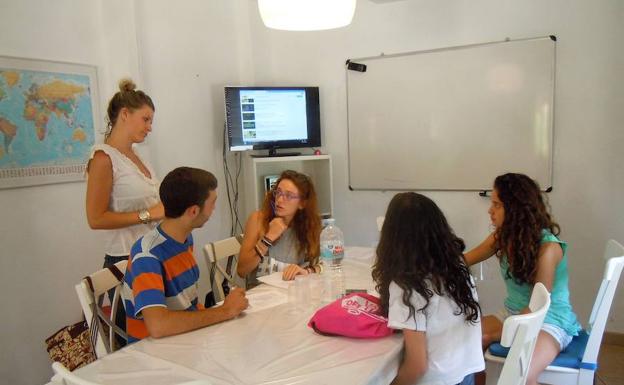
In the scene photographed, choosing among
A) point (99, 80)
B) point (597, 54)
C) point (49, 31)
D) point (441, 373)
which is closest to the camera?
point (441, 373)

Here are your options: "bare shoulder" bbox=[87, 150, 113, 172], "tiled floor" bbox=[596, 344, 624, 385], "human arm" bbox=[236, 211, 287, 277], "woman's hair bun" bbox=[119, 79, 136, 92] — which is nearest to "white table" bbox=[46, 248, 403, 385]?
"human arm" bbox=[236, 211, 287, 277]

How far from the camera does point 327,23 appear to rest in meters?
1.73

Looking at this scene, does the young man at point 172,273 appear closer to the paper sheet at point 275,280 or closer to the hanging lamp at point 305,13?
the paper sheet at point 275,280

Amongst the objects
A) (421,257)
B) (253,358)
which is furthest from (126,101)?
(421,257)

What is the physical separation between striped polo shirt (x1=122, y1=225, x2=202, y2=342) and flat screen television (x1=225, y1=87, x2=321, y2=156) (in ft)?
6.04

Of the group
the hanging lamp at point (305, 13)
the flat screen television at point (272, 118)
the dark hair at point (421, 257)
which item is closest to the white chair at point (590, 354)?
the dark hair at point (421, 257)

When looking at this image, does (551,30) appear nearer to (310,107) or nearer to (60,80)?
(310,107)

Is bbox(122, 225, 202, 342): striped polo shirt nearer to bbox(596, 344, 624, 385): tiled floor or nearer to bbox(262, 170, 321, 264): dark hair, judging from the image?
bbox(262, 170, 321, 264): dark hair

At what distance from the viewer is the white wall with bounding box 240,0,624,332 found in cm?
293

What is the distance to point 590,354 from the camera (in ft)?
5.84

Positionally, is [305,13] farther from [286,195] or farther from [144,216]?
[144,216]

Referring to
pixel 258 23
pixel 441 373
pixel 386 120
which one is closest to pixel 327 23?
pixel 441 373

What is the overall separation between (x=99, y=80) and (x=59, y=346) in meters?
1.45

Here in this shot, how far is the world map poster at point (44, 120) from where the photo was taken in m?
2.30
